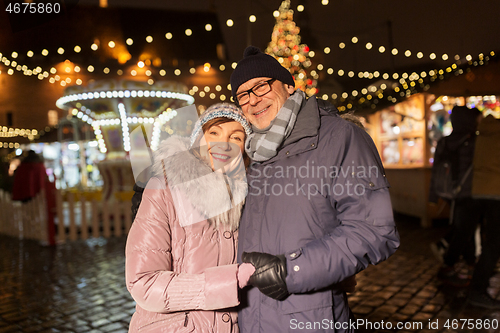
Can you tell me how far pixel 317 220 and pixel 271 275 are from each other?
319 millimetres

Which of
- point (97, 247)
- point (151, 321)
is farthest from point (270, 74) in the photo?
point (97, 247)

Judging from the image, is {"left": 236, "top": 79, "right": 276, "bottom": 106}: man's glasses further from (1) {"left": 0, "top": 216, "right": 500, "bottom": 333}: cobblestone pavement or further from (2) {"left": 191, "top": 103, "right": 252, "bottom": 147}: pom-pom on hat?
(1) {"left": 0, "top": 216, "right": 500, "bottom": 333}: cobblestone pavement

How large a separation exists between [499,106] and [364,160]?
10016 mm

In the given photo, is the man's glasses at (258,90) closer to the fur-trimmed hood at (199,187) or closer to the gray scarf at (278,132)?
the gray scarf at (278,132)

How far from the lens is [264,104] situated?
6.24ft

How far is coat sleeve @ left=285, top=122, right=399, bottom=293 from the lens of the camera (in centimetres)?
142

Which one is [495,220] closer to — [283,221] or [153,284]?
[283,221]

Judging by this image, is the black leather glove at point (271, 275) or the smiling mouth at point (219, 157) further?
the smiling mouth at point (219, 157)

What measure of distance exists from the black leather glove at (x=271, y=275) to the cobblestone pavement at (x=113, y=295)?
8.70ft

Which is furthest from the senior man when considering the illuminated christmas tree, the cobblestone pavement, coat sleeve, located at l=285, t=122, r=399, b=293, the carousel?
the illuminated christmas tree

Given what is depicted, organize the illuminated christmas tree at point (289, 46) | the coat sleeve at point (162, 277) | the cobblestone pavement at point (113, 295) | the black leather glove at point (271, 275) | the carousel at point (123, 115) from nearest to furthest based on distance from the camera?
the black leather glove at point (271, 275)
the coat sleeve at point (162, 277)
the cobblestone pavement at point (113, 295)
the carousel at point (123, 115)
the illuminated christmas tree at point (289, 46)

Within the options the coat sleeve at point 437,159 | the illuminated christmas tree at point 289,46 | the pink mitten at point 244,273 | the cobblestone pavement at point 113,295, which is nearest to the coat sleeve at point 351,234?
the pink mitten at point 244,273

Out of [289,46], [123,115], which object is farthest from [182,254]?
[289,46]

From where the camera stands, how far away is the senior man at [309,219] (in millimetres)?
1433
